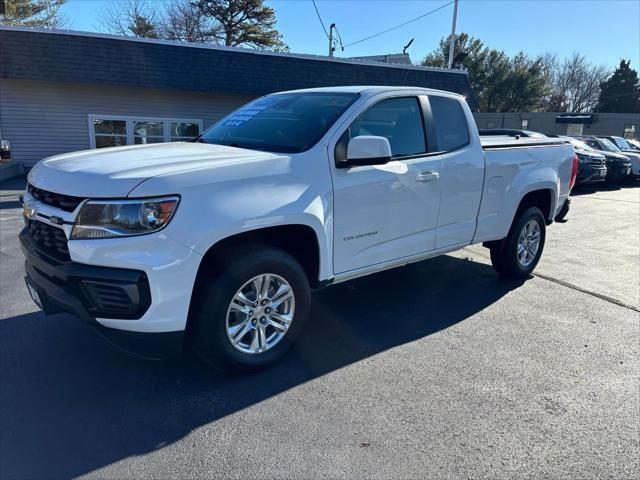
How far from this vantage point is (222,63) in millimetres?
16266

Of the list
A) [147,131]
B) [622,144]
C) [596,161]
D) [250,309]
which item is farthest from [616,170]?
[250,309]

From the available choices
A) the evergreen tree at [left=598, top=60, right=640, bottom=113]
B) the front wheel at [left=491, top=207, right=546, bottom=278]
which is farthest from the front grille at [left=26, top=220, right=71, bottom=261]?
the evergreen tree at [left=598, top=60, right=640, bottom=113]

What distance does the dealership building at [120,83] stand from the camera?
1436 centimetres

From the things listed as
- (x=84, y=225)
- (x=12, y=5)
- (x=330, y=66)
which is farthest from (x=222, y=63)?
(x=12, y=5)

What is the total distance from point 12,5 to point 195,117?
18.2 m

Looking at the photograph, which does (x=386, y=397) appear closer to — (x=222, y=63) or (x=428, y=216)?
(x=428, y=216)

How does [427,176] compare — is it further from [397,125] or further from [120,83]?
[120,83]

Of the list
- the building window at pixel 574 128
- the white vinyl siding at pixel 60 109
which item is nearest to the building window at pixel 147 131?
the white vinyl siding at pixel 60 109

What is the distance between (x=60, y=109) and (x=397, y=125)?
15.0 meters

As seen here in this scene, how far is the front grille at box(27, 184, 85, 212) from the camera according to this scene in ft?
9.53

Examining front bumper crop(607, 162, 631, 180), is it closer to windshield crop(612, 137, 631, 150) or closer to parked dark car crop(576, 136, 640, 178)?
parked dark car crop(576, 136, 640, 178)

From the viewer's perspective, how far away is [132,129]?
16703mm

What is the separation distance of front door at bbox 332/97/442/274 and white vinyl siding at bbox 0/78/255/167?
1431 centimetres

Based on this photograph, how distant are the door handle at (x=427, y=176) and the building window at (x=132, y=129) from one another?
1328cm
